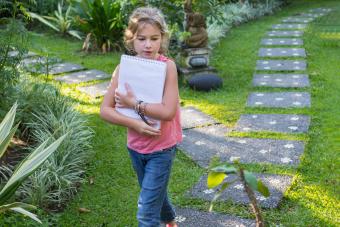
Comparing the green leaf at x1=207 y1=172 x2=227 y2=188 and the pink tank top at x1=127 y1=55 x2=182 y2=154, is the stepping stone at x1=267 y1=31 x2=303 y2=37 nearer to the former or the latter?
the pink tank top at x1=127 y1=55 x2=182 y2=154

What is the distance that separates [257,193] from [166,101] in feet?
4.19

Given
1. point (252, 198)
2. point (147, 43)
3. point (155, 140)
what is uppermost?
point (147, 43)

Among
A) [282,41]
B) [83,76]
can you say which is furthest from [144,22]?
[282,41]

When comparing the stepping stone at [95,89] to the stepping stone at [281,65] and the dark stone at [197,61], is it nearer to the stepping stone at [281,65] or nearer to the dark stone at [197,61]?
the dark stone at [197,61]

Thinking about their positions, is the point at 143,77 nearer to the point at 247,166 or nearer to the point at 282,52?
the point at 247,166

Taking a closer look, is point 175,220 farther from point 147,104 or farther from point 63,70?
point 63,70

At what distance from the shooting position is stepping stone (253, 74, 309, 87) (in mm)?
6062

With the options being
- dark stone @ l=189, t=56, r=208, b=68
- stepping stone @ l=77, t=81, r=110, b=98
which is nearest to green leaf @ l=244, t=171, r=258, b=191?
stepping stone @ l=77, t=81, r=110, b=98

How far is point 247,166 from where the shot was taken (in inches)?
153

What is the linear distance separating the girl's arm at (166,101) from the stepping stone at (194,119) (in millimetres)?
2377

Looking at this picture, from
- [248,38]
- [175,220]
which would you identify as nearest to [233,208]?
[175,220]

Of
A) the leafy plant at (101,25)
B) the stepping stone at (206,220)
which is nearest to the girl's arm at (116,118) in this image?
the stepping stone at (206,220)

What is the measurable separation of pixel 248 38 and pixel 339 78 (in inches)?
116

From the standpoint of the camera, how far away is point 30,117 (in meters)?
4.52
